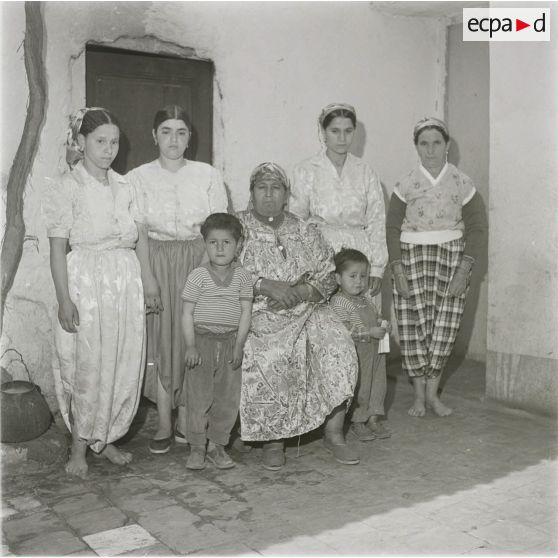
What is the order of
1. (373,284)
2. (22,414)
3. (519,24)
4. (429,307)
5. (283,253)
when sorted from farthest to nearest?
(429,307) → (519,24) → (373,284) → (283,253) → (22,414)

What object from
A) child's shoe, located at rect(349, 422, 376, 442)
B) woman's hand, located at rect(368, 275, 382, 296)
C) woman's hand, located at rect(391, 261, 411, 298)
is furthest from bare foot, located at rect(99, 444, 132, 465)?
woman's hand, located at rect(391, 261, 411, 298)

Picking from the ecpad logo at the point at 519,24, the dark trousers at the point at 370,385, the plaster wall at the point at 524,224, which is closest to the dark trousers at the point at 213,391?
the dark trousers at the point at 370,385

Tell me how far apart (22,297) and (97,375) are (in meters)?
1.10

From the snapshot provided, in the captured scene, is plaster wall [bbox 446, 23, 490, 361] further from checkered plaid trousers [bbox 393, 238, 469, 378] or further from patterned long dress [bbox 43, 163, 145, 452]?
patterned long dress [bbox 43, 163, 145, 452]

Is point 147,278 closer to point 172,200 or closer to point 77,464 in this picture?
point 172,200

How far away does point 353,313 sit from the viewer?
200 inches

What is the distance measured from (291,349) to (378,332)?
26.7 inches

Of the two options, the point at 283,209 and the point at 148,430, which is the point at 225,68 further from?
the point at 148,430

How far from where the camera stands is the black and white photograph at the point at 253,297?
400cm

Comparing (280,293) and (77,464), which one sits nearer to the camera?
(77,464)

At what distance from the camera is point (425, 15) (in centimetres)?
706

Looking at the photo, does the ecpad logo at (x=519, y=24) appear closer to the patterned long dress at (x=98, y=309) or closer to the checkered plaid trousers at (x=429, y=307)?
the checkered plaid trousers at (x=429, y=307)

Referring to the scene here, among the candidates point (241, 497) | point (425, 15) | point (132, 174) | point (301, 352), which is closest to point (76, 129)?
point (132, 174)

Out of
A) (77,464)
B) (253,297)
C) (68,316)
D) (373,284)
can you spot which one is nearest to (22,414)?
(77,464)
